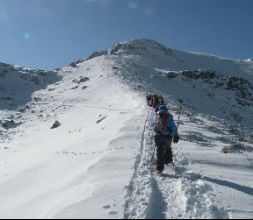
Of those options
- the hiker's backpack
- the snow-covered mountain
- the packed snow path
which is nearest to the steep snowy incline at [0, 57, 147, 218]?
the snow-covered mountain

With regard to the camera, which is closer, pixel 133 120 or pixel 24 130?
pixel 133 120

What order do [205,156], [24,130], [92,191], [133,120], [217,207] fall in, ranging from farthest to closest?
[24,130] → [133,120] → [205,156] → [92,191] → [217,207]

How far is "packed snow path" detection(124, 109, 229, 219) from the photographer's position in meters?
8.09

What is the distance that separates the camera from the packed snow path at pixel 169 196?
8.09m

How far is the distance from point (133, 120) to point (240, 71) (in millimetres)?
74990

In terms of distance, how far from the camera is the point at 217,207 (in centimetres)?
844

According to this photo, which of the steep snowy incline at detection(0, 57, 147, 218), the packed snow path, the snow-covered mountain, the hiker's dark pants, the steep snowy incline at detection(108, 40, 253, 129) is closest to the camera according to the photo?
the packed snow path

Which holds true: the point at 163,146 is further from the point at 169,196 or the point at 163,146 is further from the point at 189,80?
the point at 189,80

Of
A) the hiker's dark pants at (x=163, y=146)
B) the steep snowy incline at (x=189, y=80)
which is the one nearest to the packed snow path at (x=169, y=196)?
the hiker's dark pants at (x=163, y=146)

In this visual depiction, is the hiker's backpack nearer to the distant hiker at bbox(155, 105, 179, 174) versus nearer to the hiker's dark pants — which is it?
the distant hiker at bbox(155, 105, 179, 174)

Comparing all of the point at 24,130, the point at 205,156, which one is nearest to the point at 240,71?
the point at 24,130

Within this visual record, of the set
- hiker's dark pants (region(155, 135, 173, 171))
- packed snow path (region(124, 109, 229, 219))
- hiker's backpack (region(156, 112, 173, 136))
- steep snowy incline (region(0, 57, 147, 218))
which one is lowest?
steep snowy incline (region(0, 57, 147, 218))

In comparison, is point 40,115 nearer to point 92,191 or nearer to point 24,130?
point 24,130

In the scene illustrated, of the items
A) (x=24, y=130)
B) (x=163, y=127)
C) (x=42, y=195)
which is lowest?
(x=24, y=130)
